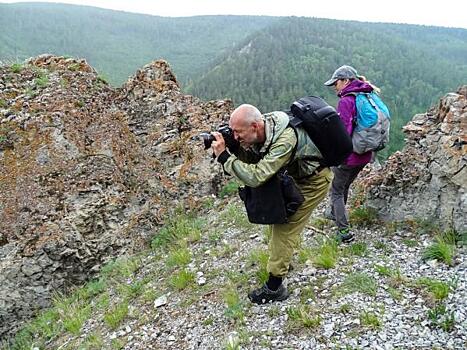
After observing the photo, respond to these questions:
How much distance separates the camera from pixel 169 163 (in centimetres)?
1012

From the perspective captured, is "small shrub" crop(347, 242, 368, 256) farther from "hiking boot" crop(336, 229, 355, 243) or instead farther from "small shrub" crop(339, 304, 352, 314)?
"small shrub" crop(339, 304, 352, 314)

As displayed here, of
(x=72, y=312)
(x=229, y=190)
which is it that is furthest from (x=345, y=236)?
(x=72, y=312)

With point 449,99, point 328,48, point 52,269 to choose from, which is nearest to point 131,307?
point 52,269

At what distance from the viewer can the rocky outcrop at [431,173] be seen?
21.0ft

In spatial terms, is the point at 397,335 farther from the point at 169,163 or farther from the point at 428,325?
the point at 169,163

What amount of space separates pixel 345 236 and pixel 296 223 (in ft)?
6.10

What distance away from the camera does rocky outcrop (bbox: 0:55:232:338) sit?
8.16m

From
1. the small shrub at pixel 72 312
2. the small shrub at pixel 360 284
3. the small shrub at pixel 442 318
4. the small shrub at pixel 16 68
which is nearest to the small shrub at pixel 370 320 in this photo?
the small shrub at pixel 360 284

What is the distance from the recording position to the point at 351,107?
240 inches

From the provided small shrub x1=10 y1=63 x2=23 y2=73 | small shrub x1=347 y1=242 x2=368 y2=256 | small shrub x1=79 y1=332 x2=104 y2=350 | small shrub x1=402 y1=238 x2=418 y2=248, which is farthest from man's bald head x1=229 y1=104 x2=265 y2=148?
small shrub x1=10 y1=63 x2=23 y2=73

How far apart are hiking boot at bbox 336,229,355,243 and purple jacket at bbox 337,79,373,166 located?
1.19 metres

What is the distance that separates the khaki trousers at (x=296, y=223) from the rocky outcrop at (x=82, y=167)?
4299 millimetres

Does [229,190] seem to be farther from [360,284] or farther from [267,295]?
[360,284]

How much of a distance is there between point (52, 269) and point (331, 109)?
20.1 ft
